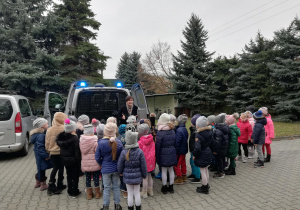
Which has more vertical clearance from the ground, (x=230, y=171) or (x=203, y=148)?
(x=203, y=148)

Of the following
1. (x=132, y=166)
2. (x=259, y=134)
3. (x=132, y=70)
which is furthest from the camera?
(x=132, y=70)

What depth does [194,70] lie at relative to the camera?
23250 millimetres

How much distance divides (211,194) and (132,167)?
78.3 inches

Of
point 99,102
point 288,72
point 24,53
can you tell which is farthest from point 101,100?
point 288,72

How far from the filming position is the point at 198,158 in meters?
4.57

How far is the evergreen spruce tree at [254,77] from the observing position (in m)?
19.8

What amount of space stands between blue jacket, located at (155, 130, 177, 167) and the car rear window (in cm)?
515

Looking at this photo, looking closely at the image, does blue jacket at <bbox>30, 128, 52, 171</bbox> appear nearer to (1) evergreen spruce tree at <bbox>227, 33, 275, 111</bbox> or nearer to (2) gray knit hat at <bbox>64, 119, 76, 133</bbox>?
(2) gray knit hat at <bbox>64, 119, 76, 133</bbox>

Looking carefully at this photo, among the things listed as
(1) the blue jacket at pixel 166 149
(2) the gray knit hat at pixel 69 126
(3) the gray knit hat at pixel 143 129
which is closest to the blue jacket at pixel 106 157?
(3) the gray knit hat at pixel 143 129

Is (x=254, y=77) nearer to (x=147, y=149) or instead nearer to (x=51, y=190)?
(x=147, y=149)

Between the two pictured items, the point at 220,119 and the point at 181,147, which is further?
the point at 220,119

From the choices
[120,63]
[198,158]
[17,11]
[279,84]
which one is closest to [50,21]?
[17,11]

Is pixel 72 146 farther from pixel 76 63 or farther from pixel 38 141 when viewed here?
pixel 76 63

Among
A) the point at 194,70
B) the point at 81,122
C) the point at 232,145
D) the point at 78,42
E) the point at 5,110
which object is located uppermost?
the point at 78,42
